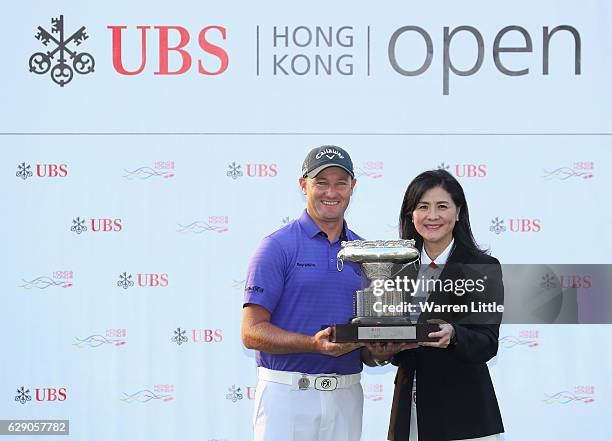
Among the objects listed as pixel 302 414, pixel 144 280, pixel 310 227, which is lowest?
pixel 302 414

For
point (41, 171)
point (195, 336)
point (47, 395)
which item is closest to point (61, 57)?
point (41, 171)

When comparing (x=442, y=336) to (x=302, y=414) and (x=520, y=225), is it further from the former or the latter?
(x=520, y=225)

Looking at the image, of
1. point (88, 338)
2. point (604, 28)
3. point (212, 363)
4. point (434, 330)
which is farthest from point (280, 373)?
point (604, 28)

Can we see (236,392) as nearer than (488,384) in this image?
No

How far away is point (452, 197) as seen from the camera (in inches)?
111

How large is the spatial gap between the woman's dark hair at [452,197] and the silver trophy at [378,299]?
0.13 m

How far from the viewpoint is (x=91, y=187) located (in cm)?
404

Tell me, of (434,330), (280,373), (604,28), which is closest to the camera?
(434,330)

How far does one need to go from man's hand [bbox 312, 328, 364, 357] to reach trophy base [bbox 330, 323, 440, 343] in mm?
18

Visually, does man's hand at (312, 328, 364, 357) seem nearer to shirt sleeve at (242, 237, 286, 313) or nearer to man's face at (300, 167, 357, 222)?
shirt sleeve at (242, 237, 286, 313)

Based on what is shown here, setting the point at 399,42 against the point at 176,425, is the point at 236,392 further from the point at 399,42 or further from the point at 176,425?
the point at 399,42

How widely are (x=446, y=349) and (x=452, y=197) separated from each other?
506mm

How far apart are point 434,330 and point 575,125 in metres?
1.84

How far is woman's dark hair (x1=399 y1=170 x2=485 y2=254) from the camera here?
2.81 metres
